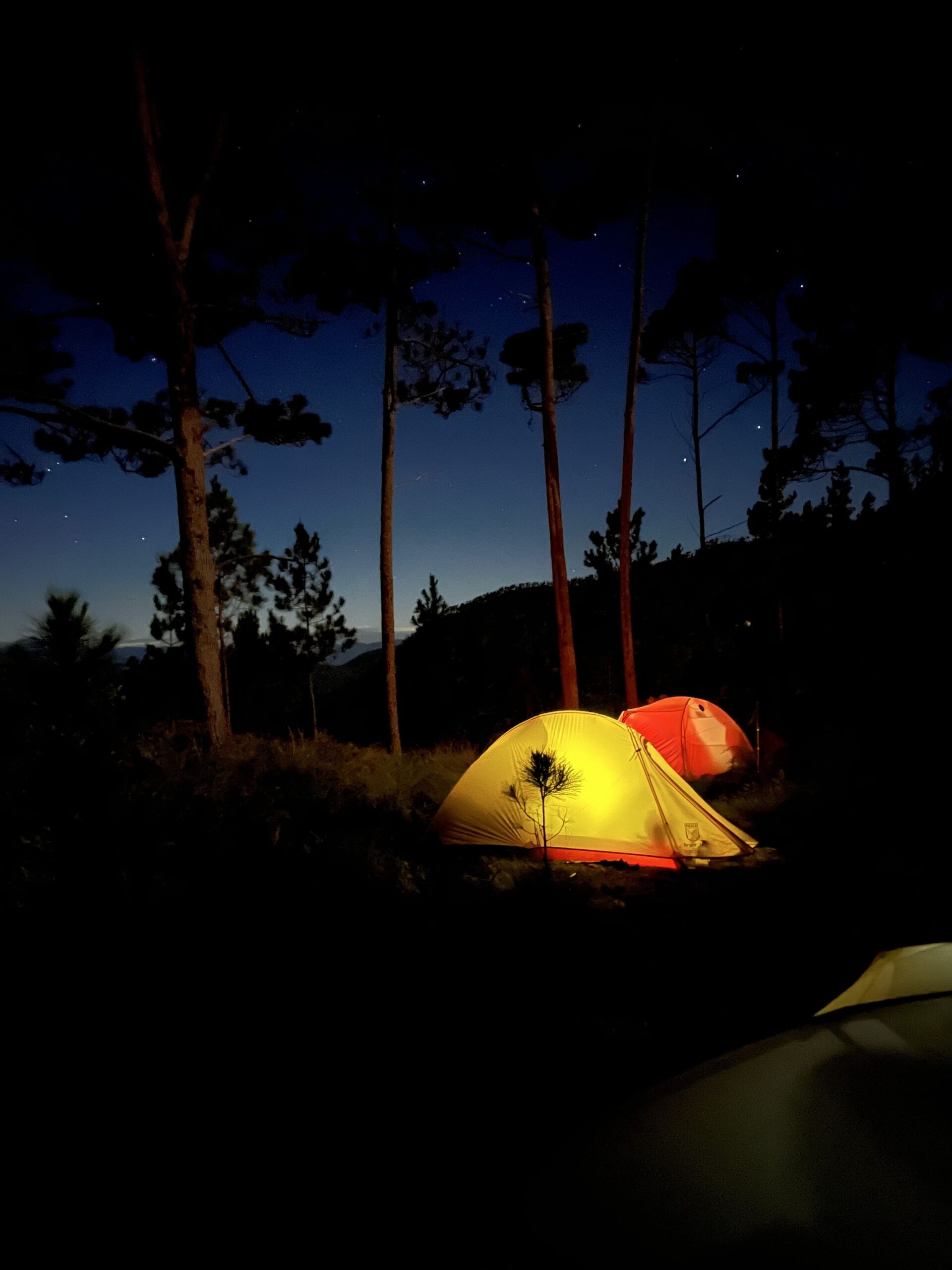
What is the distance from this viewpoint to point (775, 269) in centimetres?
1503

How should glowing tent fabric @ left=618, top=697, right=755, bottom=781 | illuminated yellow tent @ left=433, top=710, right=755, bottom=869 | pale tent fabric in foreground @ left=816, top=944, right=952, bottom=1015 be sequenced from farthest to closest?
glowing tent fabric @ left=618, top=697, right=755, bottom=781 → illuminated yellow tent @ left=433, top=710, right=755, bottom=869 → pale tent fabric in foreground @ left=816, top=944, right=952, bottom=1015

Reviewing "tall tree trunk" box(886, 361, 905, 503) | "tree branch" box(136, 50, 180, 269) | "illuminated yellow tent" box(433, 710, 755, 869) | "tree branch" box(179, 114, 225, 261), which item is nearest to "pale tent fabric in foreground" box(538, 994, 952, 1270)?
"illuminated yellow tent" box(433, 710, 755, 869)

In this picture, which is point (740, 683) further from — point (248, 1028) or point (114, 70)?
point (114, 70)

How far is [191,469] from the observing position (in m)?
8.96

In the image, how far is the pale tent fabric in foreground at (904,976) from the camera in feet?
7.66

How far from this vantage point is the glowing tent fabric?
35.0 feet

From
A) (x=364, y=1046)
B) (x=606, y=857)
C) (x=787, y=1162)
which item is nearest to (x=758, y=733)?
(x=606, y=857)

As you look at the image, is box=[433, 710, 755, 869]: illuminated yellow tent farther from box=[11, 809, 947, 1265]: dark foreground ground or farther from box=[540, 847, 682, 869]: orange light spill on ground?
box=[11, 809, 947, 1265]: dark foreground ground

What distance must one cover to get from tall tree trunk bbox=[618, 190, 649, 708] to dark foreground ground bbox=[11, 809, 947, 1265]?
8.02 meters

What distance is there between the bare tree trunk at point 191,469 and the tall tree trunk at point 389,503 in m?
4.52

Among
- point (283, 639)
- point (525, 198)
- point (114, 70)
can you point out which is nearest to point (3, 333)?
point (114, 70)

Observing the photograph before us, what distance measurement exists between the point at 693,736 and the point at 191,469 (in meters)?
9.42

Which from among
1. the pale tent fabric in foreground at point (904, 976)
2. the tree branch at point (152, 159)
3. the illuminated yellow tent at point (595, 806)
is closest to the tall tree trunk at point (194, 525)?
the tree branch at point (152, 159)

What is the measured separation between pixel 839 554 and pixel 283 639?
79.9 feet
